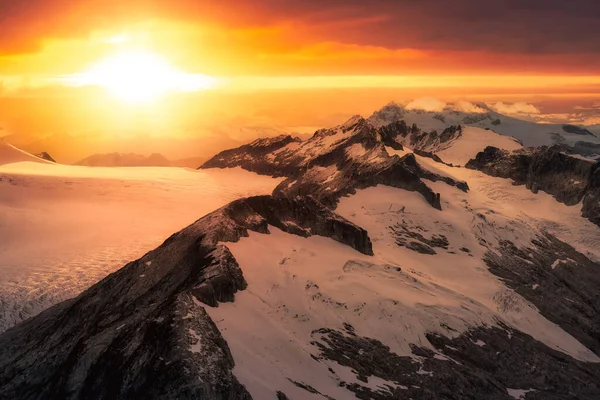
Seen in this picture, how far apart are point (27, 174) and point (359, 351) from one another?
111 metres

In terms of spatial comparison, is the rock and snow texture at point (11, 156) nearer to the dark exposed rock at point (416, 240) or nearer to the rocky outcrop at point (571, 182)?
the dark exposed rock at point (416, 240)

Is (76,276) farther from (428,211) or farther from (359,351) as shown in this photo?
(428,211)

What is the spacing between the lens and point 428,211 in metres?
133

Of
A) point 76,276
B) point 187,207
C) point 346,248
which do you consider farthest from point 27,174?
point 346,248

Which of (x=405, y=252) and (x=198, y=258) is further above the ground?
(x=198, y=258)

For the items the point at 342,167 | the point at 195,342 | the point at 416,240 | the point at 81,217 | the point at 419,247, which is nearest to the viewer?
the point at 195,342

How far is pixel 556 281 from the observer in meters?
120

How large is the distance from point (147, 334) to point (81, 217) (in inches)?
3319

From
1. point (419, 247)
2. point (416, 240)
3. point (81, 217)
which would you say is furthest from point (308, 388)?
point (81, 217)

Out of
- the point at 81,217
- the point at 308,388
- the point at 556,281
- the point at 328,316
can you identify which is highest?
the point at 81,217

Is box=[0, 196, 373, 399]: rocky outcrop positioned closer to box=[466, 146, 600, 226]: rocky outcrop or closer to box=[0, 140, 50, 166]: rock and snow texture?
box=[0, 140, 50, 166]: rock and snow texture

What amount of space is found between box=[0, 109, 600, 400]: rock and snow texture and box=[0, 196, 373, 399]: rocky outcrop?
0.18 meters

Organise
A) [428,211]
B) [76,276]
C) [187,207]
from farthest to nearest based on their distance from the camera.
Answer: [187,207], [428,211], [76,276]

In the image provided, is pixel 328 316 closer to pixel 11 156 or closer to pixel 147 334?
pixel 147 334
